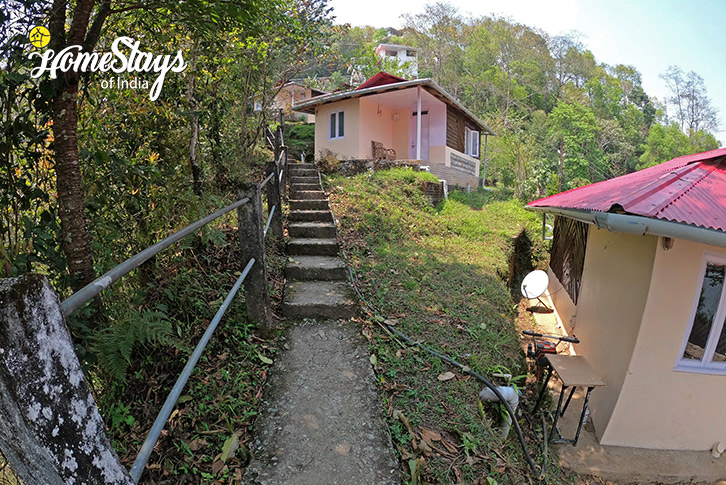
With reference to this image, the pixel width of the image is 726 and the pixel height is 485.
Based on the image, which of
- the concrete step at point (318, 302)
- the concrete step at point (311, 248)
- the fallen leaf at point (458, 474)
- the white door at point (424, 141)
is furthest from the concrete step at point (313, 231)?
the white door at point (424, 141)

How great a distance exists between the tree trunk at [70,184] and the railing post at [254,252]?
1127mm

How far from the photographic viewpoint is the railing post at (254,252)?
118 inches

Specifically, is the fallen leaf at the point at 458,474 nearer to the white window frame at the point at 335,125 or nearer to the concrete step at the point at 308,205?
the concrete step at the point at 308,205

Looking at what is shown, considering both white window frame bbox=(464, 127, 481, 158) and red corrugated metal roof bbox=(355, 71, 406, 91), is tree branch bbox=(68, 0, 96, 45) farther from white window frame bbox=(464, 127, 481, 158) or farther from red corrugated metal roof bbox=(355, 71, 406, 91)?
white window frame bbox=(464, 127, 481, 158)

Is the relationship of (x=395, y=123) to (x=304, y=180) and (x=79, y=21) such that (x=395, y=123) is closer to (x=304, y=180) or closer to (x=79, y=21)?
(x=304, y=180)

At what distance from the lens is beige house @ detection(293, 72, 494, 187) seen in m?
14.1

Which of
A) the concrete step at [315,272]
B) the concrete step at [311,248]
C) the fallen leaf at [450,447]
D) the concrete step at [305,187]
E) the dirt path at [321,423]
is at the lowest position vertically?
the fallen leaf at [450,447]

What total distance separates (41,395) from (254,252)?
90.3 inches

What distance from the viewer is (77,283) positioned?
76.2 inches

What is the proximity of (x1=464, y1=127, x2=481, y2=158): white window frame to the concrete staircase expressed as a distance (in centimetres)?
1417

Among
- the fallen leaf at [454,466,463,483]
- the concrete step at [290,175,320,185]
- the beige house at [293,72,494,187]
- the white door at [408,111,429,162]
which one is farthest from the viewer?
the white door at [408,111,429,162]

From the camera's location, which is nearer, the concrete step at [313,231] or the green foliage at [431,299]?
the green foliage at [431,299]

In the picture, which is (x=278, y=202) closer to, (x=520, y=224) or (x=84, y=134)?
(x=84, y=134)

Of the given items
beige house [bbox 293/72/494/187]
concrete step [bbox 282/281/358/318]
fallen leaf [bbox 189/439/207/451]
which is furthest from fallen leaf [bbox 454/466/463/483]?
beige house [bbox 293/72/494/187]
